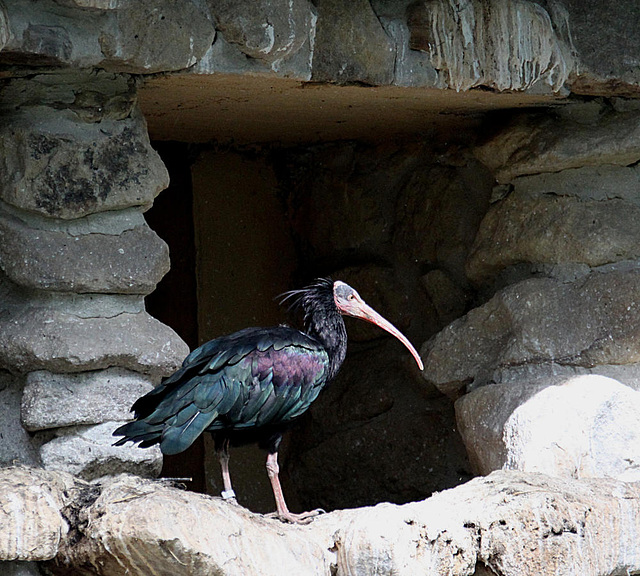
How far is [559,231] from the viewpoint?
120 inches

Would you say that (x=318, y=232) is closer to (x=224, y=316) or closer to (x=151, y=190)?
(x=224, y=316)

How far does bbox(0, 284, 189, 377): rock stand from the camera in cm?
239

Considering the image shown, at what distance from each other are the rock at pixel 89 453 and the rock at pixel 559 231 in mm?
1220

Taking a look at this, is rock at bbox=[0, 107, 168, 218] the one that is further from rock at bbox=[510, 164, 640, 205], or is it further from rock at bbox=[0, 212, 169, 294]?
rock at bbox=[510, 164, 640, 205]

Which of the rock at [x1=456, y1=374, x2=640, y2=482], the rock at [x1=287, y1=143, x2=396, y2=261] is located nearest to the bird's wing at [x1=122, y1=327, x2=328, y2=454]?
the rock at [x1=456, y1=374, x2=640, y2=482]

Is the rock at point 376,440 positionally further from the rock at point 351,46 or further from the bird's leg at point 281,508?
the rock at point 351,46

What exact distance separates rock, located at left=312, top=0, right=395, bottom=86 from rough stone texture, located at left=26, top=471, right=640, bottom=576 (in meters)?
0.94

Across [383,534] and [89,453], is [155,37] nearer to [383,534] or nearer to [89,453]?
[89,453]

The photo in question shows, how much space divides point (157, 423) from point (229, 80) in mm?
778

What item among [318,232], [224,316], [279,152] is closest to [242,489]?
[224,316]

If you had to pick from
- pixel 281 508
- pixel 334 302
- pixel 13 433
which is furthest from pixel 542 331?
pixel 13 433

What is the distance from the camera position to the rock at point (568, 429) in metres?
2.74

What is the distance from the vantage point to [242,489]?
12.3ft

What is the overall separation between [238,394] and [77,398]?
350 millimetres
